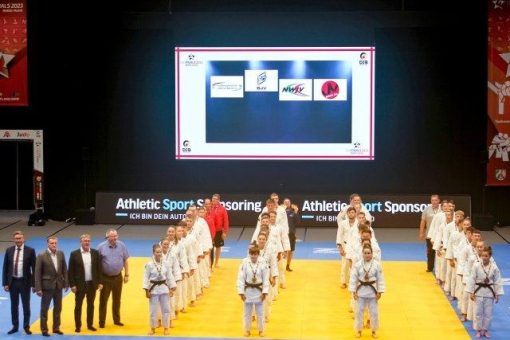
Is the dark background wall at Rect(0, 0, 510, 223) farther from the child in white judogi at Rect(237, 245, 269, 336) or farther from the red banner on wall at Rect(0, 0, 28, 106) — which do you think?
the child in white judogi at Rect(237, 245, 269, 336)

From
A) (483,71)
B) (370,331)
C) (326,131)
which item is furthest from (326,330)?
(483,71)

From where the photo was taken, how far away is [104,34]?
1048 inches

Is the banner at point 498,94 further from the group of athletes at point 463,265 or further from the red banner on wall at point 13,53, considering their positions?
the red banner on wall at point 13,53

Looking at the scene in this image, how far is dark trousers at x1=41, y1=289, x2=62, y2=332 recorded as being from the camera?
15867 millimetres

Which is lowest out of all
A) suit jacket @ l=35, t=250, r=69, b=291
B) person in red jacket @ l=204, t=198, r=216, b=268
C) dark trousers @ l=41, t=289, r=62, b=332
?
dark trousers @ l=41, t=289, r=62, b=332

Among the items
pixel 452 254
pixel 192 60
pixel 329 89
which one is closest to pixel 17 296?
pixel 452 254

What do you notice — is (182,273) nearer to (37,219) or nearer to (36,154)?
(37,219)

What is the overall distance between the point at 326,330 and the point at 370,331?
2.44 feet

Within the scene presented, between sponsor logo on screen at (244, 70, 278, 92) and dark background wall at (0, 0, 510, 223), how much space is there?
2.69ft

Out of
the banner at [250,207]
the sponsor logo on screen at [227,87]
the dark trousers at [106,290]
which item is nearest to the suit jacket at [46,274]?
the dark trousers at [106,290]

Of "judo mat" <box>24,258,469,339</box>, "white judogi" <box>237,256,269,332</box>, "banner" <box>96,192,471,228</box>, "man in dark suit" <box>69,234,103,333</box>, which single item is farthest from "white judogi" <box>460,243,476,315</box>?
"banner" <box>96,192,471,228</box>

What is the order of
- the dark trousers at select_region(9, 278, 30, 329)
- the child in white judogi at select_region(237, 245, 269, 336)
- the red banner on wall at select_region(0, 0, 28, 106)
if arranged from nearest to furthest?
the child in white judogi at select_region(237, 245, 269, 336), the dark trousers at select_region(9, 278, 30, 329), the red banner on wall at select_region(0, 0, 28, 106)

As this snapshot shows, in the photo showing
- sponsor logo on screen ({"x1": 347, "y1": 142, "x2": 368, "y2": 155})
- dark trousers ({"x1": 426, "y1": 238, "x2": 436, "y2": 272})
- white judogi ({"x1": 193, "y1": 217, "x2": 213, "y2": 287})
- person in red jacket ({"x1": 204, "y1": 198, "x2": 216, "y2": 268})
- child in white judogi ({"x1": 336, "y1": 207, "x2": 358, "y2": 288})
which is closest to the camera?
white judogi ({"x1": 193, "y1": 217, "x2": 213, "y2": 287})

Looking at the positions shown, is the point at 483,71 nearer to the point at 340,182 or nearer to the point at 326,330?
the point at 340,182
